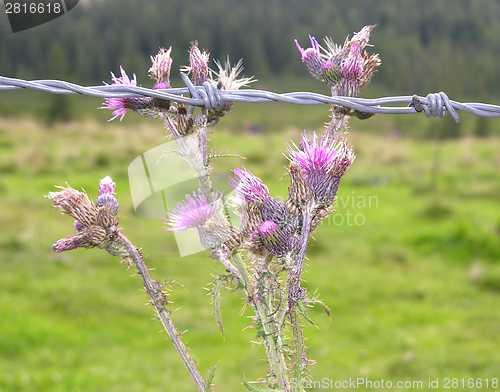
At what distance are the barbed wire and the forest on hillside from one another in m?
41.9

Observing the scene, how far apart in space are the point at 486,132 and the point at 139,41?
148 feet

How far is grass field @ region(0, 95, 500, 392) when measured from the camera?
17.5ft

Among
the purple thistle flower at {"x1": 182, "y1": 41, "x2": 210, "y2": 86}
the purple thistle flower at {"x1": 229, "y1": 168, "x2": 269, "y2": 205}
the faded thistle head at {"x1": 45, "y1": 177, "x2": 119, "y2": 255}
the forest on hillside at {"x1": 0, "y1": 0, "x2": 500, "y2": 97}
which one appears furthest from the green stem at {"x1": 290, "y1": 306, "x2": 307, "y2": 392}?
the forest on hillside at {"x1": 0, "y1": 0, "x2": 500, "y2": 97}

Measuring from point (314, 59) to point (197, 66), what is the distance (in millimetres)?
387

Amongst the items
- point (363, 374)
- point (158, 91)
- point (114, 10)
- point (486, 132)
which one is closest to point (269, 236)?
point (158, 91)

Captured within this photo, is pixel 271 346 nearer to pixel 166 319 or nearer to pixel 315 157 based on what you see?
pixel 166 319

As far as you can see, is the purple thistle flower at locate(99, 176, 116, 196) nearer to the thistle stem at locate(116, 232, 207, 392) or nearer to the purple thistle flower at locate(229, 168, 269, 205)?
the thistle stem at locate(116, 232, 207, 392)

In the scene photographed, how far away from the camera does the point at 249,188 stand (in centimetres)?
127

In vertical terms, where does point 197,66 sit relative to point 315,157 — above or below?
above

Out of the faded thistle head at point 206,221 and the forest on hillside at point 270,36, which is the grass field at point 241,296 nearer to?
the faded thistle head at point 206,221

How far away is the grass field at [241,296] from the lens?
17.5 feet

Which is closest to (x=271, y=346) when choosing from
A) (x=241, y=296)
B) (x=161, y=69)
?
(x=161, y=69)

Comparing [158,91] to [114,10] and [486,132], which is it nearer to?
[486,132]

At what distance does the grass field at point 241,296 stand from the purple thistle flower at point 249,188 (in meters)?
3.11
